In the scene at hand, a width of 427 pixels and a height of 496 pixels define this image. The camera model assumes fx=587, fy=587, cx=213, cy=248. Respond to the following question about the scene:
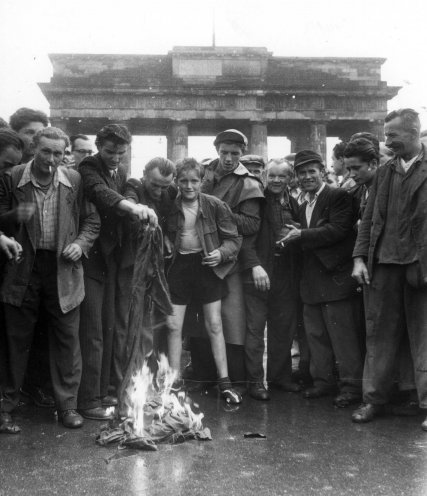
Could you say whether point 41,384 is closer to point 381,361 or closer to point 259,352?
point 259,352

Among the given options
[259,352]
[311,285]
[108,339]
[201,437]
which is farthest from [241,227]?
[201,437]

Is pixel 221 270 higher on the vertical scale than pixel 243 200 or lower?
lower

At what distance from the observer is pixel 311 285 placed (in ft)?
17.3

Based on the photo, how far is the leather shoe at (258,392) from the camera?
5086mm

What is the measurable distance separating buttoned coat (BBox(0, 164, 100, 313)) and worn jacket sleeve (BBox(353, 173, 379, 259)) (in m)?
2.12

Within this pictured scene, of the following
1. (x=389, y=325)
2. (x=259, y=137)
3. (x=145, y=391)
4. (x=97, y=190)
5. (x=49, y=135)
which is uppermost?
(x=259, y=137)

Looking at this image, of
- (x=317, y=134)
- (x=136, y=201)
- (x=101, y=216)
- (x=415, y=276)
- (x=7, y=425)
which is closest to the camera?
(x=7, y=425)

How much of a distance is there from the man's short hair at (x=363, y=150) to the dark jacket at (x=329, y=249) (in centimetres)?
35

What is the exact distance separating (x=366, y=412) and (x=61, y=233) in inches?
105

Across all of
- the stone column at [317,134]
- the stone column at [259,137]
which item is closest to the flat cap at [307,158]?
the stone column at [259,137]

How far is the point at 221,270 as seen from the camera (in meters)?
5.14

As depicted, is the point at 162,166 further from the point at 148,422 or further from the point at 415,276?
the point at 415,276

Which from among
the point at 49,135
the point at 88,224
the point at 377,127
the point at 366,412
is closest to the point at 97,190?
the point at 88,224

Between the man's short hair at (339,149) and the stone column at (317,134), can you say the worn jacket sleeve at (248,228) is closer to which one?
the man's short hair at (339,149)
